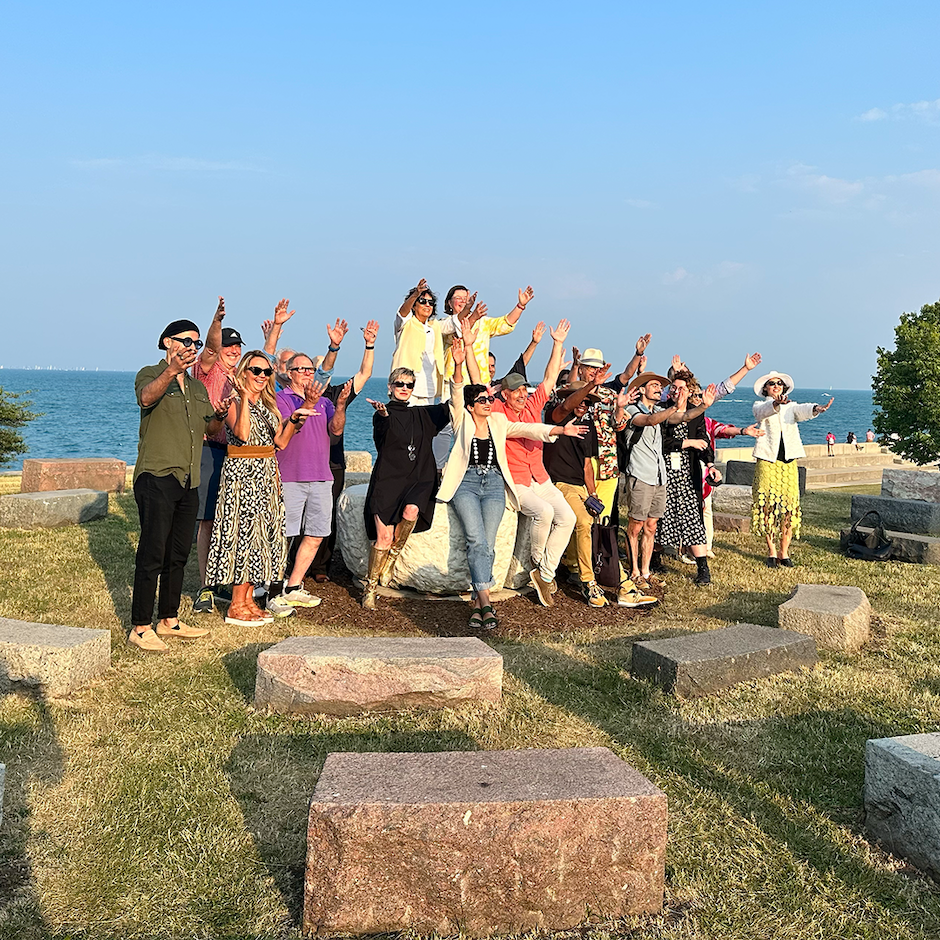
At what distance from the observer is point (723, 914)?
2.82 m

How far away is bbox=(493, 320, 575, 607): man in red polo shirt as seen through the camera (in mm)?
6844

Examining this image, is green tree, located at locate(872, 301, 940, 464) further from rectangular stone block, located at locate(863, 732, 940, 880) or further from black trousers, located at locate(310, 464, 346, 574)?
rectangular stone block, located at locate(863, 732, 940, 880)

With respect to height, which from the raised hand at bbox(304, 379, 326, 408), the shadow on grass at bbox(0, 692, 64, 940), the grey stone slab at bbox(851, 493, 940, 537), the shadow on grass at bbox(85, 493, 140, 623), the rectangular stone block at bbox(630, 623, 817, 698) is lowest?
the shadow on grass at bbox(85, 493, 140, 623)

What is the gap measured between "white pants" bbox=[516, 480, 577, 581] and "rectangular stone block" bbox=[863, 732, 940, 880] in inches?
143

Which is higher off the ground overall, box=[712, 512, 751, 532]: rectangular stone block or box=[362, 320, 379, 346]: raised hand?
box=[362, 320, 379, 346]: raised hand

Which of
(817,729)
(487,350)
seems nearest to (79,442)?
(487,350)

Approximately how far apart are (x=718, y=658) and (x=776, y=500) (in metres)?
4.19

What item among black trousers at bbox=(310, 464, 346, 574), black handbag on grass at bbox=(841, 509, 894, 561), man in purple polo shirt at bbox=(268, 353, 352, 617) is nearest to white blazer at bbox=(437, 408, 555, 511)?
man in purple polo shirt at bbox=(268, 353, 352, 617)

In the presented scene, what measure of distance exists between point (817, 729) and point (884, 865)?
1233 mm

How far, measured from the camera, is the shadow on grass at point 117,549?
22.7ft

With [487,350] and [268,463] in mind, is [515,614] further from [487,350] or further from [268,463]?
[487,350]

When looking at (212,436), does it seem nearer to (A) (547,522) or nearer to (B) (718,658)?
(A) (547,522)

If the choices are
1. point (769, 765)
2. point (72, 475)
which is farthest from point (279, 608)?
point (72, 475)

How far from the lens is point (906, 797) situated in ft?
10.6
